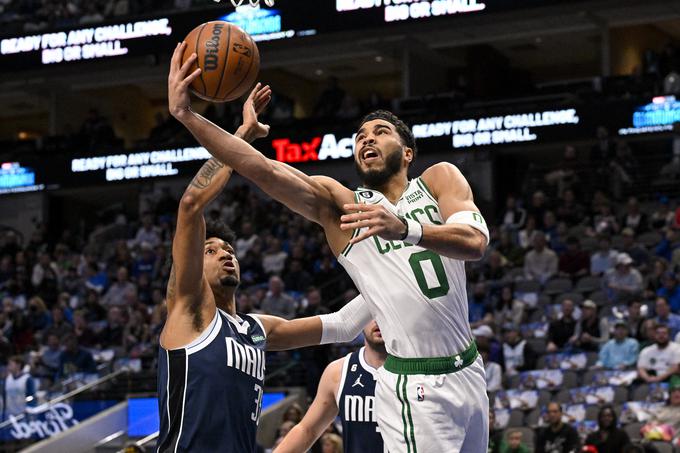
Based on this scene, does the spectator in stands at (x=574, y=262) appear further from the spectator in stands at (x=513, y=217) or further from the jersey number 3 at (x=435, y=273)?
the jersey number 3 at (x=435, y=273)

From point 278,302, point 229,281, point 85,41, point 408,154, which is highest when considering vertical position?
point 85,41

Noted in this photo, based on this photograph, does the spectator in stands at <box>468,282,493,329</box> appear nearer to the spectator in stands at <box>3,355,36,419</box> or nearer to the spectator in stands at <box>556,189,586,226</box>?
the spectator in stands at <box>556,189,586,226</box>

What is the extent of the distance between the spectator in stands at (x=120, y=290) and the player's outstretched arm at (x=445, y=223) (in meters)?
14.8

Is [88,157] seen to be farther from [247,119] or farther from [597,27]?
[247,119]

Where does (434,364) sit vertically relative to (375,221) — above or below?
below

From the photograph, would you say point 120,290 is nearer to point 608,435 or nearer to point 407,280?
point 608,435

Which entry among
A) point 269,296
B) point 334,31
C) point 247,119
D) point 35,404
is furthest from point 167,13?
point 247,119

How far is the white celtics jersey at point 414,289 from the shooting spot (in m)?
4.80

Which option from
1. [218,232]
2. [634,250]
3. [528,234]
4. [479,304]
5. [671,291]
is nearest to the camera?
[218,232]

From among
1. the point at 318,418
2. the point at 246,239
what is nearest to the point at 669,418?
the point at 318,418

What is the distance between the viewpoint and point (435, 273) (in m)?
4.84

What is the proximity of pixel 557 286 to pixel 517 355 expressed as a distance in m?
2.29

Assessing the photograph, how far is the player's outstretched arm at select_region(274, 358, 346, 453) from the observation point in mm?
6344

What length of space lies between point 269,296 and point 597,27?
9889 mm
